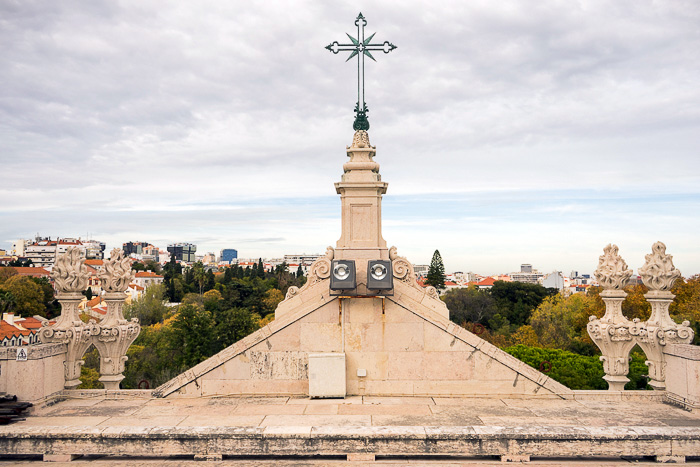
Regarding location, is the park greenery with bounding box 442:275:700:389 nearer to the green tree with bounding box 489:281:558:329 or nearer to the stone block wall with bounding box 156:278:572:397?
the green tree with bounding box 489:281:558:329

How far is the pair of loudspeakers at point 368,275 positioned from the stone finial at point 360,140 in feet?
8.77

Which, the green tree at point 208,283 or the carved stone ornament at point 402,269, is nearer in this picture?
the carved stone ornament at point 402,269

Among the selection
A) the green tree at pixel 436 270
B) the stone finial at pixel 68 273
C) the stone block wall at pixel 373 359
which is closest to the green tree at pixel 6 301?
the green tree at pixel 436 270

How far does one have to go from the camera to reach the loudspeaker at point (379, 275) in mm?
10098

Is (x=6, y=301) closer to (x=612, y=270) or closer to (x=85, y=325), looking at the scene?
(x=85, y=325)

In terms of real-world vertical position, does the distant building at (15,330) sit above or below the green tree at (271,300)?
below

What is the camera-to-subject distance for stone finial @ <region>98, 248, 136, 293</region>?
10781 mm

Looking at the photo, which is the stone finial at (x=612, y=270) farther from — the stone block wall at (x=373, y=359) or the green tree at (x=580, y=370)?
the green tree at (x=580, y=370)

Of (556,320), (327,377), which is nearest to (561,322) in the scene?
(556,320)

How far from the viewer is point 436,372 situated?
10266 mm

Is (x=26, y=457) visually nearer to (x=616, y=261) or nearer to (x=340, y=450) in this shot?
(x=340, y=450)

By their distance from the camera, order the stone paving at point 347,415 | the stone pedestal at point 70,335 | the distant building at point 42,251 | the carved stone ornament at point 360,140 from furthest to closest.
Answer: the distant building at point 42,251 → the carved stone ornament at point 360,140 → the stone pedestal at point 70,335 → the stone paving at point 347,415

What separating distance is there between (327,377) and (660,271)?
7.13 metres

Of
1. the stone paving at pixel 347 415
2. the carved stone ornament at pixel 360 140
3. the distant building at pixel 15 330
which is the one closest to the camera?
the stone paving at pixel 347 415
